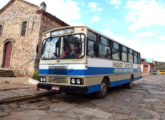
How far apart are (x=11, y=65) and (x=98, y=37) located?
12114 mm

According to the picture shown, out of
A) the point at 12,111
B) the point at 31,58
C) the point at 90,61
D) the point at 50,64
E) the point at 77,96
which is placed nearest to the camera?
the point at 12,111

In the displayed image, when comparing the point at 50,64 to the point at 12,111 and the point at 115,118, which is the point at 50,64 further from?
the point at 115,118

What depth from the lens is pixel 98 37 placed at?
6559 millimetres

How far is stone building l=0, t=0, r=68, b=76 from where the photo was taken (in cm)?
1459

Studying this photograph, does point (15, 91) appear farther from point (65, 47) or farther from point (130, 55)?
point (130, 55)

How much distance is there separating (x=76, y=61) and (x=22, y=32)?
40.8 ft

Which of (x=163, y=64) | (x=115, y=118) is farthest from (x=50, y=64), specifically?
(x=163, y=64)

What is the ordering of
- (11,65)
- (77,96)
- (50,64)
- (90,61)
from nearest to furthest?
(90,61) < (50,64) < (77,96) < (11,65)

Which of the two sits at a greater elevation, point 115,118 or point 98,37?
point 98,37

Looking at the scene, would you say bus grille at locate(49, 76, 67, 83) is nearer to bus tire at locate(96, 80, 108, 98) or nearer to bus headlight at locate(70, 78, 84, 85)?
bus headlight at locate(70, 78, 84, 85)

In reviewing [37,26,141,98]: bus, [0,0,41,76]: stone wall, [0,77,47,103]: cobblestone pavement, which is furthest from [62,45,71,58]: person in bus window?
[0,0,41,76]: stone wall

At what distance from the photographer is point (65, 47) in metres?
5.91

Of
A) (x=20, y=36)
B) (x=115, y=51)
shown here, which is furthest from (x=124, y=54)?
(x=20, y=36)

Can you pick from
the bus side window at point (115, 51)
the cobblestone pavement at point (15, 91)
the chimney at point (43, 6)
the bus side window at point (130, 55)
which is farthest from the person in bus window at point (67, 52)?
the chimney at point (43, 6)
